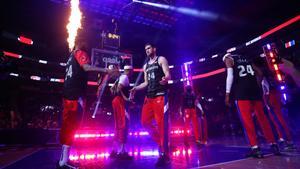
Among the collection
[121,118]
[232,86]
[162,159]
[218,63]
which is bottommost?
[162,159]

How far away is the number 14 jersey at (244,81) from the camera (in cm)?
402

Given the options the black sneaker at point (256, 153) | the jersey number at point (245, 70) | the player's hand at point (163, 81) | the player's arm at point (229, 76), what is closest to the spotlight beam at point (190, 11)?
the player's arm at point (229, 76)

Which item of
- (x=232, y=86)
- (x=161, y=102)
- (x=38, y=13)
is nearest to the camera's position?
(x=161, y=102)

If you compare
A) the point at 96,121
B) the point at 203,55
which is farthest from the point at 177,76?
the point at 96,121

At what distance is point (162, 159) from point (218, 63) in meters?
14.0

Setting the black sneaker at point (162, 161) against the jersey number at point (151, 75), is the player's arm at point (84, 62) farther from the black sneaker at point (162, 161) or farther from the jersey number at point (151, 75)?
the black sneaker at point (162, 161)

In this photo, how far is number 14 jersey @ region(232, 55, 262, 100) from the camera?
4.02m

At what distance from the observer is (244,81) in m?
4.12

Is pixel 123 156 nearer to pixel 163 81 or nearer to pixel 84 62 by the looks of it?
pixel 163 81

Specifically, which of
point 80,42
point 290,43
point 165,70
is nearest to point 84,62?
point 80,42

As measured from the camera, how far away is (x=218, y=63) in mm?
15961

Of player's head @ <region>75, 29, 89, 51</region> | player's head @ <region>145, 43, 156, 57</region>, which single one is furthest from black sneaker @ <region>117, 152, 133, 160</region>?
player's head @ <region>75, 29, 89, 51</region>

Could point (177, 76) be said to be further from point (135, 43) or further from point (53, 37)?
point (53, 37)

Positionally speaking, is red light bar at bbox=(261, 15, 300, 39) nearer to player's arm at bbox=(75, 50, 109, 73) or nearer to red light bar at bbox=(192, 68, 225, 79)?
red light bar at bbox=(192, 68, 225, 79)
